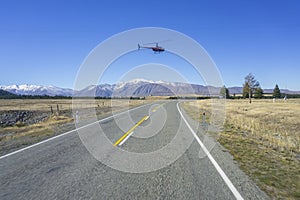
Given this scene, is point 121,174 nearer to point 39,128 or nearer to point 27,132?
point 27,132

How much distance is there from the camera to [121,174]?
538 centimetres

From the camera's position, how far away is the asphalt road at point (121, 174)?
427 cm

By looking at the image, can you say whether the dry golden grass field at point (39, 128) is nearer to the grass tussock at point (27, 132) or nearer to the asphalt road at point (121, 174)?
the grass tussock at point (27, 132)

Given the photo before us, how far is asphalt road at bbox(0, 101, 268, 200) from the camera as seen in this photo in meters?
4.27

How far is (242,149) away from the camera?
8461 mm

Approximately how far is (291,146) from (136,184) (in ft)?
26.0

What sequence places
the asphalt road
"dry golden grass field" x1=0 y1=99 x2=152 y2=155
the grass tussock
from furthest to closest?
the grass tussock, "dry golden grass field" x1=0 y1=99 x2=152 y2=155, the asphalt road

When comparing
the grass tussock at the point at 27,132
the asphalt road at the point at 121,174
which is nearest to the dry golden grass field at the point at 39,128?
the grass tussock at the point at 27,132

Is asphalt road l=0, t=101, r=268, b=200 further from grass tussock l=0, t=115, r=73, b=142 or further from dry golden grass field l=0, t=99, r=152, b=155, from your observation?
grass tussock l=0, t=115, r=73, b=142

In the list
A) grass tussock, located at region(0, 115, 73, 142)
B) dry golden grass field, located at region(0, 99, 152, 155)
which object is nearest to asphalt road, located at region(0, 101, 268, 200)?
→ dry golden grass field, located at region(0, 99, 152, 155)

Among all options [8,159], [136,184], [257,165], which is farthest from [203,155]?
[8,159]

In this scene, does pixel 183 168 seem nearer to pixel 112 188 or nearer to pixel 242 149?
pixel 112 188

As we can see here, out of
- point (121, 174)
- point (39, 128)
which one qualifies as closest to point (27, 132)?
point (39, 128)

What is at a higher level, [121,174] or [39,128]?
[121,174]
